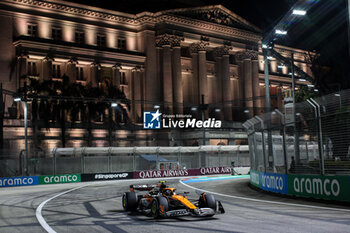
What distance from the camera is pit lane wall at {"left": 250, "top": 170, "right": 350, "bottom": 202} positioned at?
15.2m

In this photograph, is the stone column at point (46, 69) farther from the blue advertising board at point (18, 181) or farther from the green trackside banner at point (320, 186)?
the green trackside banner at point (320, 186)

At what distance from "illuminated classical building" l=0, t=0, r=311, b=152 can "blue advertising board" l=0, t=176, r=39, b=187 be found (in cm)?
2277

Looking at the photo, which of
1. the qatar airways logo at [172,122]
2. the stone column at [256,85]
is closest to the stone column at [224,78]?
the stone column at [256,85]

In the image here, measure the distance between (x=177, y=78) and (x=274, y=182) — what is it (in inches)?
2182

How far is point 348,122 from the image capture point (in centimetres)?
1502

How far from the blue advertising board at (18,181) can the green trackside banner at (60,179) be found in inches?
26.1

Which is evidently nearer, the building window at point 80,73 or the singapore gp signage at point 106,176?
the singapore gp signage at point 106,176

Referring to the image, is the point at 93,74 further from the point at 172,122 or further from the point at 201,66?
the point at 201,66

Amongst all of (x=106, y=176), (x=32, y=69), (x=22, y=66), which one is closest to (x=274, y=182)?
(x=106, y=176)

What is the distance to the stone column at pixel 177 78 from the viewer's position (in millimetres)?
73938

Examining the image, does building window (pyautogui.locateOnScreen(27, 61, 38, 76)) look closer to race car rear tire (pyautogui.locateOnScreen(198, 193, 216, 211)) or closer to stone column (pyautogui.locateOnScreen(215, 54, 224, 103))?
stone column (pyautogui.locateOnScreen(215, 54, 224, 103))

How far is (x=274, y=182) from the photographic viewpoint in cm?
2062

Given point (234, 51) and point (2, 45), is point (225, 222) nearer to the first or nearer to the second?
point (2, 45)

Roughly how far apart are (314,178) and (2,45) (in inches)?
2152
